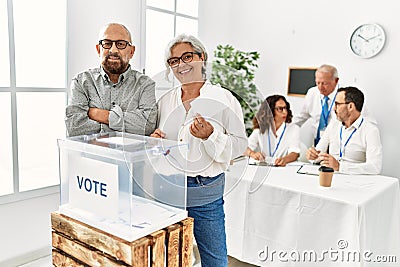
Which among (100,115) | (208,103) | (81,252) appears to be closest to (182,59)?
(208,103)

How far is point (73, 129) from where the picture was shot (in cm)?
132

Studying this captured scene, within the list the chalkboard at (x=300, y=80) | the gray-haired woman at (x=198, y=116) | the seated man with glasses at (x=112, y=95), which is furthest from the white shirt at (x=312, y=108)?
the seated man with glasses at (x=112, y=95)

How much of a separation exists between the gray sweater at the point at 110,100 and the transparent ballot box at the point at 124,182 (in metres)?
0.09

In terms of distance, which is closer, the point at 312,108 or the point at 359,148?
the point at 359,148

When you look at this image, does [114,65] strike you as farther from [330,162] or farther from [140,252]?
[330,162]

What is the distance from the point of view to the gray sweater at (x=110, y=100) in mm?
1284

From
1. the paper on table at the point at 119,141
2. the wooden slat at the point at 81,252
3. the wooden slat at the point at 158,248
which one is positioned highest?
the paper on table at the point at 119,141

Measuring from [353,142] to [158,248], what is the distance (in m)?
1.90

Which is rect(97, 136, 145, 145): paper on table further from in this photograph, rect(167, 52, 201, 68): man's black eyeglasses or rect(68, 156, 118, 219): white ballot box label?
rect(167, 52, 201, 68): man's black eyeglasses

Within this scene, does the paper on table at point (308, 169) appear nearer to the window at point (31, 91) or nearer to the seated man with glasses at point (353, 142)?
the seated man with glasses at point (353, 142)

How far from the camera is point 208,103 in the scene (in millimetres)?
1115

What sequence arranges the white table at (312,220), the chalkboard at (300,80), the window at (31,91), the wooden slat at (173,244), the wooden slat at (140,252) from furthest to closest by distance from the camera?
the chalkboard at (300,80), the window at (31,91), the white table at (312,220), the wooden slat at (173,244), the wooden slat at (140,252)

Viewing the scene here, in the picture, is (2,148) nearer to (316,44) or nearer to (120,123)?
(120,123)

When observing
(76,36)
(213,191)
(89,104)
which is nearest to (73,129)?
(89,104)
